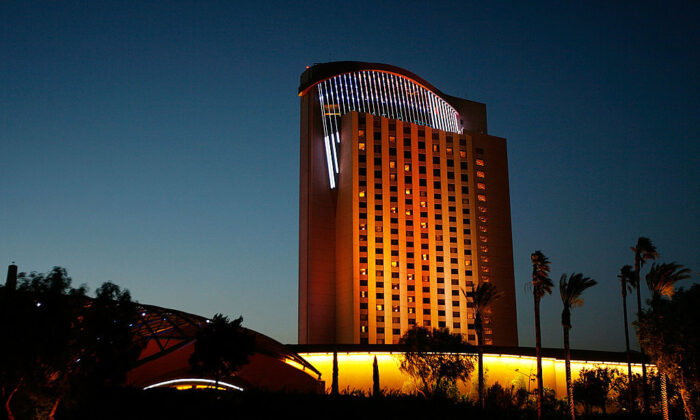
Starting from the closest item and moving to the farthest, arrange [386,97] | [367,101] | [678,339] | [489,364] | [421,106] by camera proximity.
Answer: [678,339], [489,364], [367,101], [386,97], [421,106]

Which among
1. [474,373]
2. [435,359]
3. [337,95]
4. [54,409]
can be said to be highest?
[337,95]


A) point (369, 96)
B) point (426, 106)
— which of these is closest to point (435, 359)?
point (369, 96)

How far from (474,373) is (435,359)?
1422 centimetres

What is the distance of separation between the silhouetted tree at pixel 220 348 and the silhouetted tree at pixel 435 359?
28962 millimetres

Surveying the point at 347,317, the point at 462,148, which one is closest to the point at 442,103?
the point at 462,148

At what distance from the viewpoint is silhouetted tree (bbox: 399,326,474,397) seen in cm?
6819

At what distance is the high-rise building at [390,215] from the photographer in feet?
365

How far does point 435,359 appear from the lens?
70062mm

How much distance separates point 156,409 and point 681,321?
91.6 feet

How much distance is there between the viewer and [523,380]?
7981 centimetres

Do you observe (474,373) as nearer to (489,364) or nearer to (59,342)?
(489,364)

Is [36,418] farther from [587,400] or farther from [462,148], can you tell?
[462,148]

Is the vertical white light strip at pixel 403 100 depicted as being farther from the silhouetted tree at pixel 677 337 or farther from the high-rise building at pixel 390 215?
the silhouetted tree at pixel 677 337

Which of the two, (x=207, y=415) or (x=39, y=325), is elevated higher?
(x=39, y=325)
